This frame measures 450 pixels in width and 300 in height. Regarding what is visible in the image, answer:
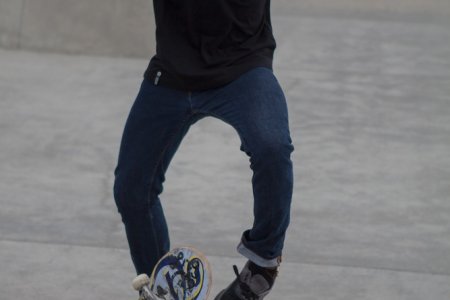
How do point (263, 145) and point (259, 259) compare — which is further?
point (259, 259)

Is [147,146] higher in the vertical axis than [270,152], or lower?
lower

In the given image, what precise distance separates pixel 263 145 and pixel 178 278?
0.60 metres

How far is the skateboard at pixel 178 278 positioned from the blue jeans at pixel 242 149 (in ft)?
0.52

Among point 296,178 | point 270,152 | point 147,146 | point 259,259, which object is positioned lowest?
point 296,178

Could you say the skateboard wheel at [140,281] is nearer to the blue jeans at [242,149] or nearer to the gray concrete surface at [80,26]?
the blue jeans at [242,149]

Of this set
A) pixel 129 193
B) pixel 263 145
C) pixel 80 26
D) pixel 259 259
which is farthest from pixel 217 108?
pixel 80 26

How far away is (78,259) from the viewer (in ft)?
17.0

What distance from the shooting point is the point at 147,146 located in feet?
13.0

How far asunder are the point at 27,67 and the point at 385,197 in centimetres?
377

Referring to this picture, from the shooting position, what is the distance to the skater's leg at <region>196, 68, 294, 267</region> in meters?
3.69

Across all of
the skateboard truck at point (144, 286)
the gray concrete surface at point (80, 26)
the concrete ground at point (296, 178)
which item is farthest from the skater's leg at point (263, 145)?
the gray concrete surface at point (80, 26)

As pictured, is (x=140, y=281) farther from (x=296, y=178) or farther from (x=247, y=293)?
(x=296, y=178)

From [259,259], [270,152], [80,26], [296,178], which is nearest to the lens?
[270,152]

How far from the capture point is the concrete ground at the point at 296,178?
5074 millimetres
